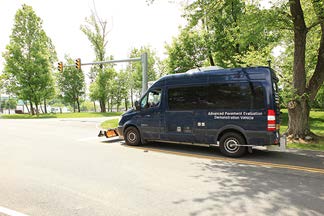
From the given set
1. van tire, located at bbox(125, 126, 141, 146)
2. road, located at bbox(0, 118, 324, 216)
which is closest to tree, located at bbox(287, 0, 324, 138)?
road, located at bbox(0, 118, 324, 216)

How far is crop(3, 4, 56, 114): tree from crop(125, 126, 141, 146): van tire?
29.3m

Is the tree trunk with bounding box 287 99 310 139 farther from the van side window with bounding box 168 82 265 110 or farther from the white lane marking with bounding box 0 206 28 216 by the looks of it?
the white lane marking with bounding box 0 206 28 216

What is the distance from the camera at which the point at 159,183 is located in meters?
4.67

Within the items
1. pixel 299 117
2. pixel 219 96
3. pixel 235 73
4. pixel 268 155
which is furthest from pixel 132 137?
pixel 299 117

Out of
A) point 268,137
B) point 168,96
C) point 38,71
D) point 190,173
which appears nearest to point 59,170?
point 190,173

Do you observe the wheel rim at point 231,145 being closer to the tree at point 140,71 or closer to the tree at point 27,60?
the tree at point 27,60

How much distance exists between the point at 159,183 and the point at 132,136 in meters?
4.50

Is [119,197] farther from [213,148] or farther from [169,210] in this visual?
[213,148]

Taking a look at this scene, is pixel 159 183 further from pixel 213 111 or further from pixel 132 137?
pixel 132 137

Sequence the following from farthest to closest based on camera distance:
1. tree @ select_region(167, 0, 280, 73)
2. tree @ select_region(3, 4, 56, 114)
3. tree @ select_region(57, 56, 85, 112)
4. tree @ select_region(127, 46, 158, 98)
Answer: tree @ select_region(57, 56, 85, 112)
tree @ select_region(127, 46, 158, 98)
tree @ select_region(3, 4, 56, 114)
tree @ select_region(167, 0, 280, 73)

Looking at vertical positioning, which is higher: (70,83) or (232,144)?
(70,83)

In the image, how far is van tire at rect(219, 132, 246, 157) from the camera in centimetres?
692

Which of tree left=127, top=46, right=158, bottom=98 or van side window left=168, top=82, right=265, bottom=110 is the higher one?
tree left=127, top=46, right=158, bottom=98

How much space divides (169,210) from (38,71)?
35.7m
